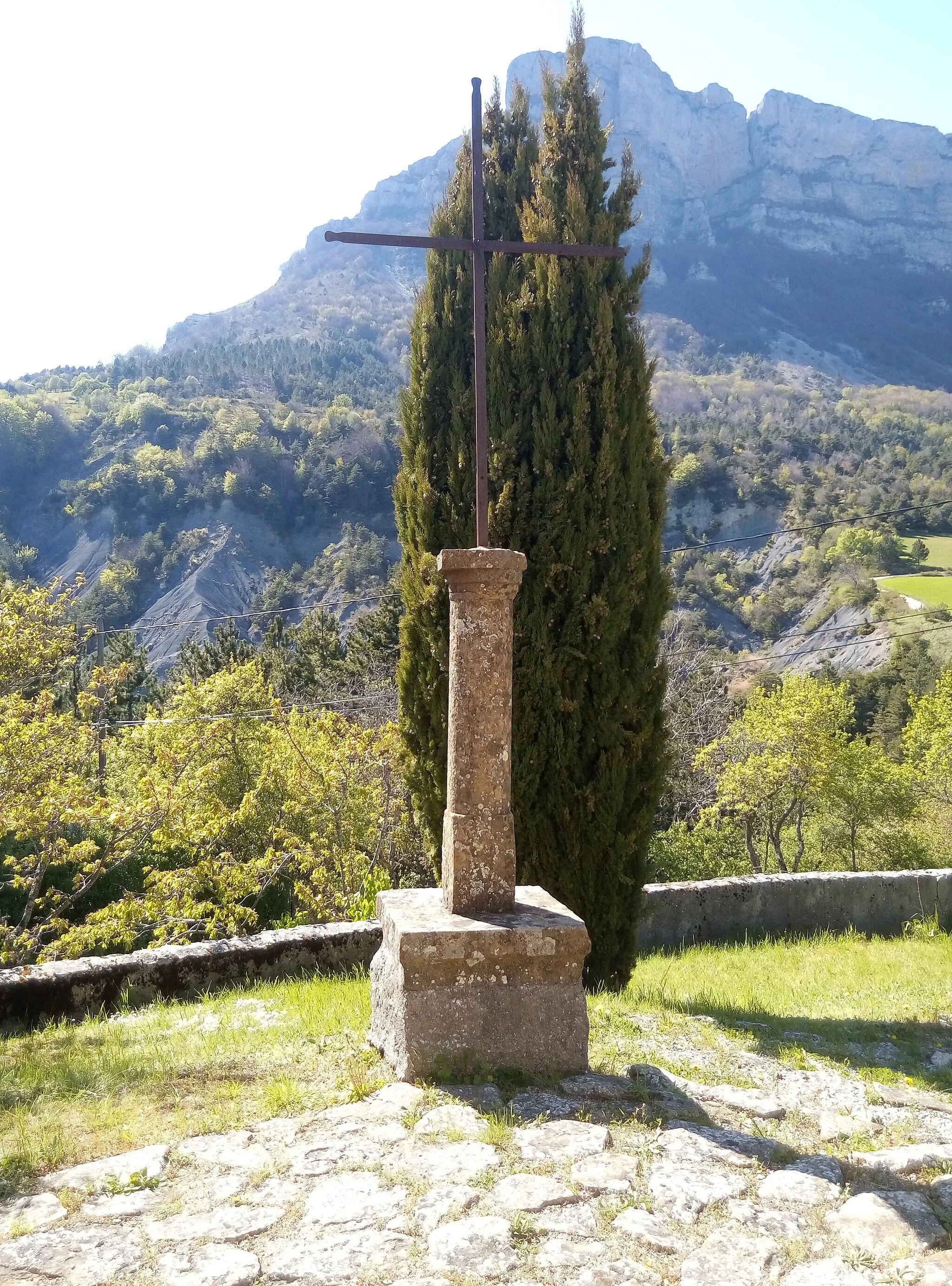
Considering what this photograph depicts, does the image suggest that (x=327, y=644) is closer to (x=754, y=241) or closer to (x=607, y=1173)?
(x=607, y=1173)

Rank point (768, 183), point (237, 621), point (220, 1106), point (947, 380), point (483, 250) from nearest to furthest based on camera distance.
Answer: point (220, 1106), point (483, 250), point (237, 621), point (947, 380), point (768, 183)

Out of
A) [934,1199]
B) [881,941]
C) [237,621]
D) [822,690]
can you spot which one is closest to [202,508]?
[237,621]

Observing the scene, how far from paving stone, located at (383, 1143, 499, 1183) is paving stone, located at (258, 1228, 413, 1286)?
1.08 ft

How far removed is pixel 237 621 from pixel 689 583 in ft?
95.3

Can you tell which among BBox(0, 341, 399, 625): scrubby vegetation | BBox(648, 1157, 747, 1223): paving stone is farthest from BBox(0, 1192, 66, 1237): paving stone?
BBox(0, 341, 399, 625): scrubby vegetation

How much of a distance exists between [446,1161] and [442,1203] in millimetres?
259

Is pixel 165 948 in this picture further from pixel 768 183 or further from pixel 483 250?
pixel 768 183

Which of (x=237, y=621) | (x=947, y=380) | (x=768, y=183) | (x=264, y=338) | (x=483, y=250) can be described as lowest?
(x=237, y=621)

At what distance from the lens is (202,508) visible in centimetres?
7806

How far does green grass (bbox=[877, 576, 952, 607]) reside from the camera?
142 feet

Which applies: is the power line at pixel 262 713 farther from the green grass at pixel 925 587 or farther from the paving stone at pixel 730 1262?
the green grass at pixel 925 587

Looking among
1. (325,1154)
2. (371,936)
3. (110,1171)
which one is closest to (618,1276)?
(325,1154)

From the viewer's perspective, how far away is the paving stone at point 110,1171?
9.34ft

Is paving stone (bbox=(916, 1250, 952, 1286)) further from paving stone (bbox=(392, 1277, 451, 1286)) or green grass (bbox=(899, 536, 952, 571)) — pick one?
green grass (bbox=(899, 536, 952, 571))
